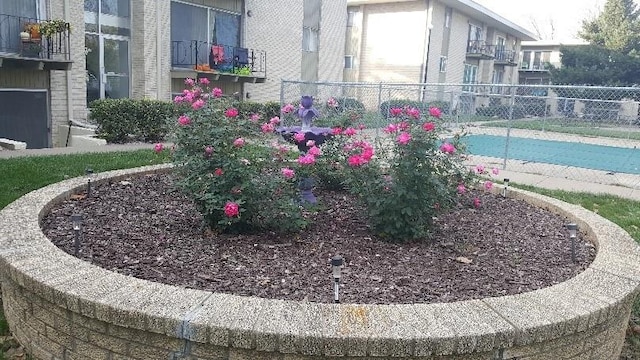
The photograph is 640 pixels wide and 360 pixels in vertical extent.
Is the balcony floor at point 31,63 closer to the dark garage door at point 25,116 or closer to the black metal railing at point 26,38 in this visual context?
the black metal railing at point 26,38

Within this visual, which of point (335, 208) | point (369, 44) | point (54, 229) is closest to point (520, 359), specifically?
point (335, 208)

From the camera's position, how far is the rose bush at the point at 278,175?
3.76 m

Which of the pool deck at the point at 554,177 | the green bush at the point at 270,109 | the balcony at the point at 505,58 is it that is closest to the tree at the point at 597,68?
the balcony at the point at 505,58

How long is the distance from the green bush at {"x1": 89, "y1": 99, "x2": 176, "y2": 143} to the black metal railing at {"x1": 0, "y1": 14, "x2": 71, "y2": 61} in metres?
1.48

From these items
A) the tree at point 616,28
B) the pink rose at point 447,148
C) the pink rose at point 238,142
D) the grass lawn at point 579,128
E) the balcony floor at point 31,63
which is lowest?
the grass lawn at point 579,128

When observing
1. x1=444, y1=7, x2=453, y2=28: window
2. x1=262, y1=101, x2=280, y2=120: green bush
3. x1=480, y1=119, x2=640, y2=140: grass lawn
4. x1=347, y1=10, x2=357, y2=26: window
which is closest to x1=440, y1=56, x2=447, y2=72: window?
x1=444, y1=7, x2=453, y2=28: window

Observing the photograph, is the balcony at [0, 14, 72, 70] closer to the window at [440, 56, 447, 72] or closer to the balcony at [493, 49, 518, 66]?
the window at [440, 56, 447, 72]

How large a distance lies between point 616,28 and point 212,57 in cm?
3047

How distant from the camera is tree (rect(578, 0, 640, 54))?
33.5m

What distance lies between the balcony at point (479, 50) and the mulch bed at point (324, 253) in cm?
2685

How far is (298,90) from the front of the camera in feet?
62.8

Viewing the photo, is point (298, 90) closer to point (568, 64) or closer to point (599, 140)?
point (599, 140)

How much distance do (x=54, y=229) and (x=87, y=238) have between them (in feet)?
1.05

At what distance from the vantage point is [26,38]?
416 inches
